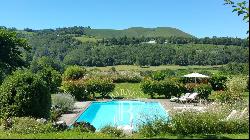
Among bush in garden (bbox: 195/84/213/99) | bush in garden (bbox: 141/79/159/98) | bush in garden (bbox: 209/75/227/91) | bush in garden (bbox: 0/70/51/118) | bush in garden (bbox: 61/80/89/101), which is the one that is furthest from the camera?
bush in garden (bbox: 209/75/227/91)

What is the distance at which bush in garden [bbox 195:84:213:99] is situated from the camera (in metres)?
33.7

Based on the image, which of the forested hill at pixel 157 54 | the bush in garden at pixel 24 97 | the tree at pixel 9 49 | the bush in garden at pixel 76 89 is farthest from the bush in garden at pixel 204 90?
the forested hill at pixel 157 54

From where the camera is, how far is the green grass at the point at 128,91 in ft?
127

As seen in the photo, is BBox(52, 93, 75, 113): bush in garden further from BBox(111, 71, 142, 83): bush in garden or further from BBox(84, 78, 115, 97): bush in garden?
BBox(111, 71, 142, 83): bush in garden

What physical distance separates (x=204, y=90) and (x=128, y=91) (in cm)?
1057

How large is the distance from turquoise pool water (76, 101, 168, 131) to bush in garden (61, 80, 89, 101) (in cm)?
229

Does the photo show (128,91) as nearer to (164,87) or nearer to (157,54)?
(164,87)

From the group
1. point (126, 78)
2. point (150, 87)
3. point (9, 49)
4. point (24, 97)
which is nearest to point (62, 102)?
point (24, 97)

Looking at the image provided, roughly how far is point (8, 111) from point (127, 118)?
10.9 meters

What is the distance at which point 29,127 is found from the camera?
1460cm

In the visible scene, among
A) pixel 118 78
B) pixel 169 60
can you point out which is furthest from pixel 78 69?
pixel 169 60

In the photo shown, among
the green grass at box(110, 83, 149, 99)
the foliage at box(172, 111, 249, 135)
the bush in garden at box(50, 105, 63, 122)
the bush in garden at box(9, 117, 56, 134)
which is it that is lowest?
the green grass at box(110, 83, 149, 99)

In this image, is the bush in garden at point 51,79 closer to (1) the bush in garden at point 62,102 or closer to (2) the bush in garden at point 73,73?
(2) the bush in garden at point 73,73

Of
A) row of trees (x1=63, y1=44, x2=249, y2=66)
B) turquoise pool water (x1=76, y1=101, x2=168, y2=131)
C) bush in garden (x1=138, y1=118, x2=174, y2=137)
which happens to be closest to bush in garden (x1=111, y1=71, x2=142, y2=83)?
turquoise pool water (x1=76, y1=101, x2=168, y2=131)
